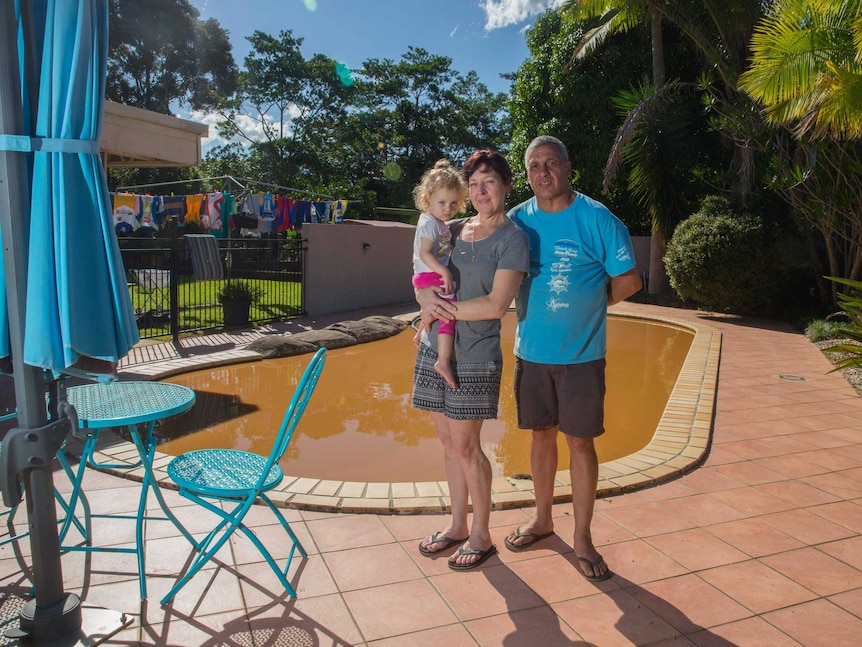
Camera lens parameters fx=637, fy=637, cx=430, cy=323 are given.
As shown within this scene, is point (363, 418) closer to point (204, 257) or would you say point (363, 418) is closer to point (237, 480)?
point (237, 480)

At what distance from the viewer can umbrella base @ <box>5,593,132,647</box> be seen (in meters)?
2.12

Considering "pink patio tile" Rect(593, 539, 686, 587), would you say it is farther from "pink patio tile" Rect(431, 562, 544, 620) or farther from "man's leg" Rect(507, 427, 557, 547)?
"pink patio tile" Rect(431, 562, 544, 620)

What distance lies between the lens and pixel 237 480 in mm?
2598

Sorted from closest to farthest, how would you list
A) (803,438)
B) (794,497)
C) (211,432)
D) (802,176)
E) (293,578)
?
(293,578), (794,497), (803,438), (211,432), (802,176)

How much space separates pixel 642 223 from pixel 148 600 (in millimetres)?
17202

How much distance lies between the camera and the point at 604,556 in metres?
2.90

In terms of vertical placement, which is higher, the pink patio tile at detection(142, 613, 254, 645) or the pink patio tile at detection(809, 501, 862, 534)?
the pink patio tile at detection(809, 501, 862, 534)

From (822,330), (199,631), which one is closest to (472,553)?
(199,631)

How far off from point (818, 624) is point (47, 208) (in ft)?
9.99

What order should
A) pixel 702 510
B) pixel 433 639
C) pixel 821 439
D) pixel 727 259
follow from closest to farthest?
pixel 433 639, pixel 702 510, pixel 821 439, pixel 727 259

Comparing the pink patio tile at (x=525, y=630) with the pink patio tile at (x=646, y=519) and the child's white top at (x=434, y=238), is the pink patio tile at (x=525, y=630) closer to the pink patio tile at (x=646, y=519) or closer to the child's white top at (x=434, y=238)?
the pink patio tile at (x=646, y=519)

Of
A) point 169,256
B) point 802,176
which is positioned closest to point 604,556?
point 169,256

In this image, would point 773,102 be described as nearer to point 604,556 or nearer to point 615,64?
point 604,556

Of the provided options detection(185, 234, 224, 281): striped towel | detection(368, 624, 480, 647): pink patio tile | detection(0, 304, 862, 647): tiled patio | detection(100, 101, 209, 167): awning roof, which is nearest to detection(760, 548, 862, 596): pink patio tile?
detection(0, 304, 862, 647): tiled patio
